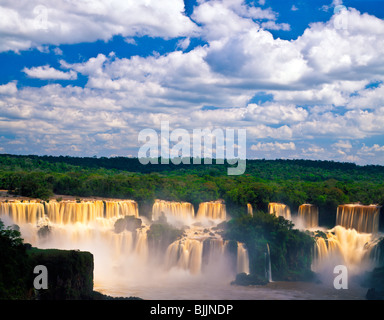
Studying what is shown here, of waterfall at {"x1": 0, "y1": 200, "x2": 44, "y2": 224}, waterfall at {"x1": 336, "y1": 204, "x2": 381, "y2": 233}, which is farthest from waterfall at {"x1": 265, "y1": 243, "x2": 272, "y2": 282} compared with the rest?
waterfall at {"x1": 0, "y1": 200, "x2": 44, "y2": 224}

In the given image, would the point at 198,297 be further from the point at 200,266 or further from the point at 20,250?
the point at 20,250

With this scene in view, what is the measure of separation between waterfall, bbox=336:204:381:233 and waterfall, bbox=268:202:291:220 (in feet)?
22.4

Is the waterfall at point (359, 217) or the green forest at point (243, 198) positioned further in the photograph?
the waterfall at point (359, 217)

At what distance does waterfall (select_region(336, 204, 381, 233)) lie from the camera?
53.6m

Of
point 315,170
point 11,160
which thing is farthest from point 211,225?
point 315,170

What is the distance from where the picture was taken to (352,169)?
4860 inches

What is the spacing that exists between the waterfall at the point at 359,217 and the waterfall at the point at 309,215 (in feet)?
11.3

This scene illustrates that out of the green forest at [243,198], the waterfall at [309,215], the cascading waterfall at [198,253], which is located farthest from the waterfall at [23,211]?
the waterfall at [309,215]

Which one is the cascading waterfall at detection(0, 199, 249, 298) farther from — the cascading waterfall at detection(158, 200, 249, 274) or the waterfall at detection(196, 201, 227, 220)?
the waterfall at detection(196, 201, 227, 220)

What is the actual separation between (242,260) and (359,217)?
18.3 metres

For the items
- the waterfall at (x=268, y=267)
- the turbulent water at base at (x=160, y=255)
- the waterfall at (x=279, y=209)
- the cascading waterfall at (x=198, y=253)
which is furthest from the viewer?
the waterfall at (x=279, y=209)

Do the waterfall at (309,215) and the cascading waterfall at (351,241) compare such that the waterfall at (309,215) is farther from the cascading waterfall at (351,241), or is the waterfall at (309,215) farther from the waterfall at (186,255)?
the waterfall at (186,255)

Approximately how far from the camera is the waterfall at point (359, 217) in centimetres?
5362
